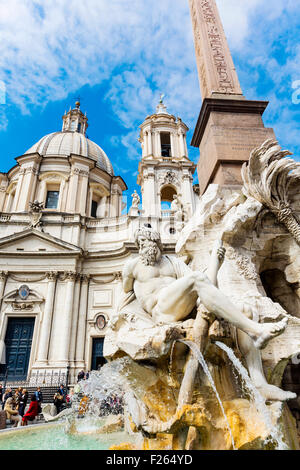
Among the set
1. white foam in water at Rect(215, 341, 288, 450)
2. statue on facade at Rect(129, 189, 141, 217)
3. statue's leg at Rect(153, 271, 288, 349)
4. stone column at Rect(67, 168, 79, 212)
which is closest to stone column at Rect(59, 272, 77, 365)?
statue on facade at Rect(129, 189, 141, 217)

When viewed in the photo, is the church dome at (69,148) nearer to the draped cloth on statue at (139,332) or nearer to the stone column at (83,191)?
the stone column at (83,191)

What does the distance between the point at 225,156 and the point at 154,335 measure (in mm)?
3820

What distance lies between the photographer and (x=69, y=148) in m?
30.1

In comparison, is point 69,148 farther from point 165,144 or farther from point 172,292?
point 172,292

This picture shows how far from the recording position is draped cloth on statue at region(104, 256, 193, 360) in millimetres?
2896

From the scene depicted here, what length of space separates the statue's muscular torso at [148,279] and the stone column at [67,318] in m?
15.4

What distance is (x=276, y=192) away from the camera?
4.61 meters

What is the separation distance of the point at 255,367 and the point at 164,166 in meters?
23.4

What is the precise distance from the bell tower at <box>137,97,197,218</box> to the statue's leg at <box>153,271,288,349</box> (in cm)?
1852

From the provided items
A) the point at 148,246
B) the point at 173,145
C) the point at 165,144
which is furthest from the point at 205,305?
the point at 165,144

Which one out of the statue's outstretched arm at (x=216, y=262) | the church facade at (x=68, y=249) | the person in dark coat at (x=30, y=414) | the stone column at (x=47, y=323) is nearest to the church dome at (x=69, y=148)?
the church facade at (x=68, y=249)

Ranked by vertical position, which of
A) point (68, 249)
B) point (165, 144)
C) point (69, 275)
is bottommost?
point (69, 275)

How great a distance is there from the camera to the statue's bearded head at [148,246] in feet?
12.5

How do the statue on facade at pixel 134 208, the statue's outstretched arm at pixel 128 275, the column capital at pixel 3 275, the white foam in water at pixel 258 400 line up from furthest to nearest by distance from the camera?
the statue on facade at pixel 134 208
the column capital at pixel 3 275
the statue's outstretched arm at pixel 128 275
the white foam in water at pixel 258 400
